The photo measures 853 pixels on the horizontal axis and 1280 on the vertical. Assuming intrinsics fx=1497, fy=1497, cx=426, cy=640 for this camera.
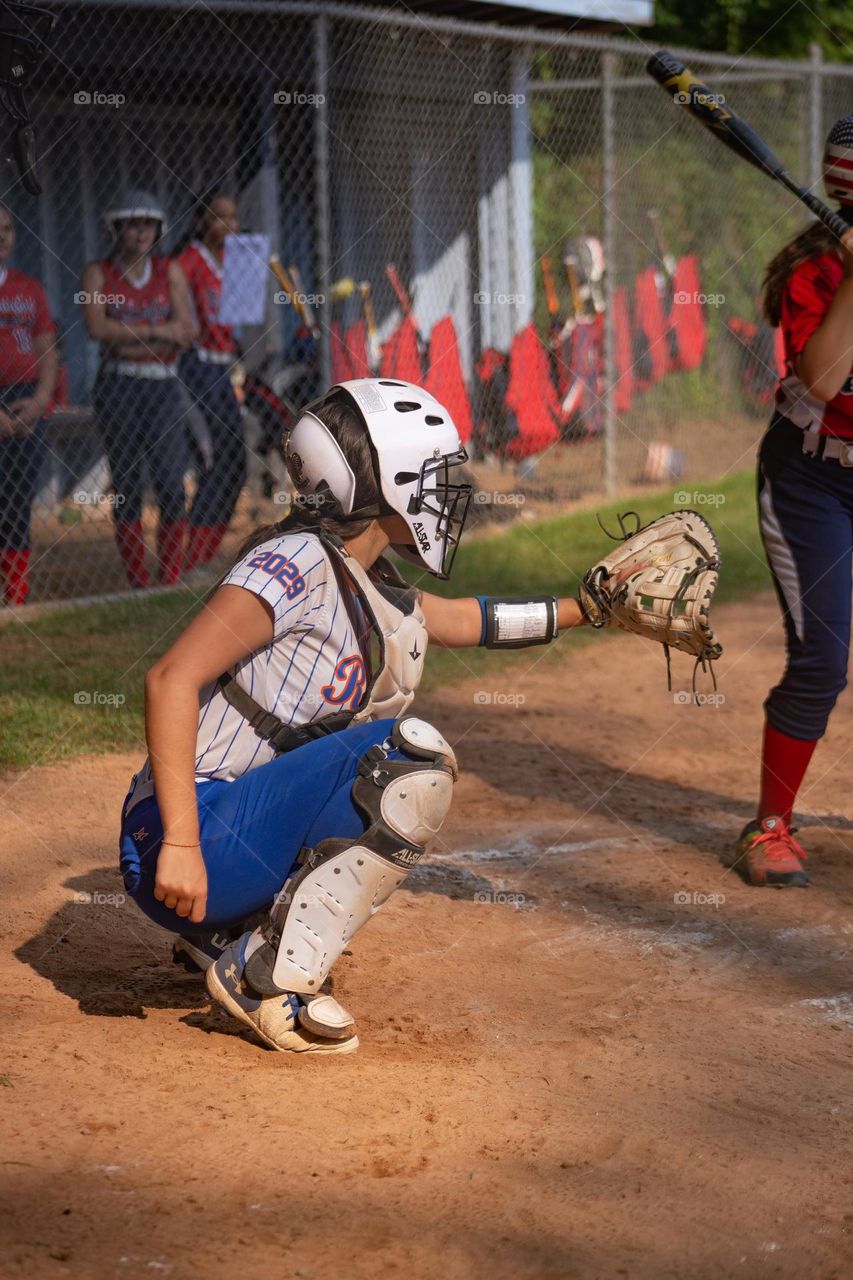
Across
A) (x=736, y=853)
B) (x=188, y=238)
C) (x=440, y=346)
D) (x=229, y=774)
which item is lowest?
(x=736, y=853)

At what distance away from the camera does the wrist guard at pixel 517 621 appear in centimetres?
359

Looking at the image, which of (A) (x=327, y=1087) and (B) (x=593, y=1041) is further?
(B) (x=593, y=1041)

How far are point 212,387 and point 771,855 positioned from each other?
5.07m

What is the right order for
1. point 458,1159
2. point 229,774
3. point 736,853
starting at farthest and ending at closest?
point 736,853 < point 229,774 < point 458,1159

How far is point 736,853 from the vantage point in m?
4.54

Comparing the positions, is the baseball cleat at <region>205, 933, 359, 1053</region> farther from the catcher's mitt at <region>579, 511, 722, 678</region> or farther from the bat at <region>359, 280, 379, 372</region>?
the bat at <region>359, 280, 379, 372</region>

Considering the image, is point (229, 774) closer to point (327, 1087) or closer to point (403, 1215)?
point (327, 1087)

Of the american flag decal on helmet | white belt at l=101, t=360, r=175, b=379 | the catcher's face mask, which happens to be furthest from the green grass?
the american flag decal on helmet

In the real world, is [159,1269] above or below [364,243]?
below

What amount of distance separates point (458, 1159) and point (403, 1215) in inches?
8.6

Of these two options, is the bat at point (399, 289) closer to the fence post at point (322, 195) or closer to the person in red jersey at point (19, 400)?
the fence post at point (322, 195)

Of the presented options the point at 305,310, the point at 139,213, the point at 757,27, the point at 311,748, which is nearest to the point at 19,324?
the point at 139,213

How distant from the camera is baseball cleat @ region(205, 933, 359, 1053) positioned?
121 inches

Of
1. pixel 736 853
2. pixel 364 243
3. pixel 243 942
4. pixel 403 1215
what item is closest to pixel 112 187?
pixel 364 243
